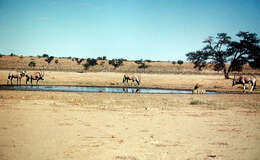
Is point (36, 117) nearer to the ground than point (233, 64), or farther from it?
nearer to the ground

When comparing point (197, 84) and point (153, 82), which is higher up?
point (197, 84)

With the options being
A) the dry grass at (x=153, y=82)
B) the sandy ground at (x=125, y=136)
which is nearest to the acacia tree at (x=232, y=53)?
the dry grass at (x=153, y=82)

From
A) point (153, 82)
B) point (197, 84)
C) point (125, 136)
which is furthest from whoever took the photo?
point (153, 82)

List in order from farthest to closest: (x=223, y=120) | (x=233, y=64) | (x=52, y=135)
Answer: (x=233, y=64)
(x=223, y=120)
(x=52, y=135)

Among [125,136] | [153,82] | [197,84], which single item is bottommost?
[125,136]

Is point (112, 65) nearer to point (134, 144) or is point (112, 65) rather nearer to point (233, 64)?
point (233, 64)

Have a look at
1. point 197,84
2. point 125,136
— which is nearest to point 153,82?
point 197,84

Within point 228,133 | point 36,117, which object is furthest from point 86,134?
point 228,133

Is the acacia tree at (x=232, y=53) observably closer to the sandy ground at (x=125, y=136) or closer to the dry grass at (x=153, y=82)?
the dry grass at (x=153, y=82)

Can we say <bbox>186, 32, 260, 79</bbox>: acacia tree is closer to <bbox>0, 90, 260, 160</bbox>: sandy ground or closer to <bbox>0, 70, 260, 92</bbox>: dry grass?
<bbox>0, 70, 260, 92</bbox>: dry grass

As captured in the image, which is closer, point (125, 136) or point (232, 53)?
point (125, 136)

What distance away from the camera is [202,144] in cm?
681

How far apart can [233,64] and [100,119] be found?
35891 mm

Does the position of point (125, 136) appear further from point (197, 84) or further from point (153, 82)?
point (153, 82)
